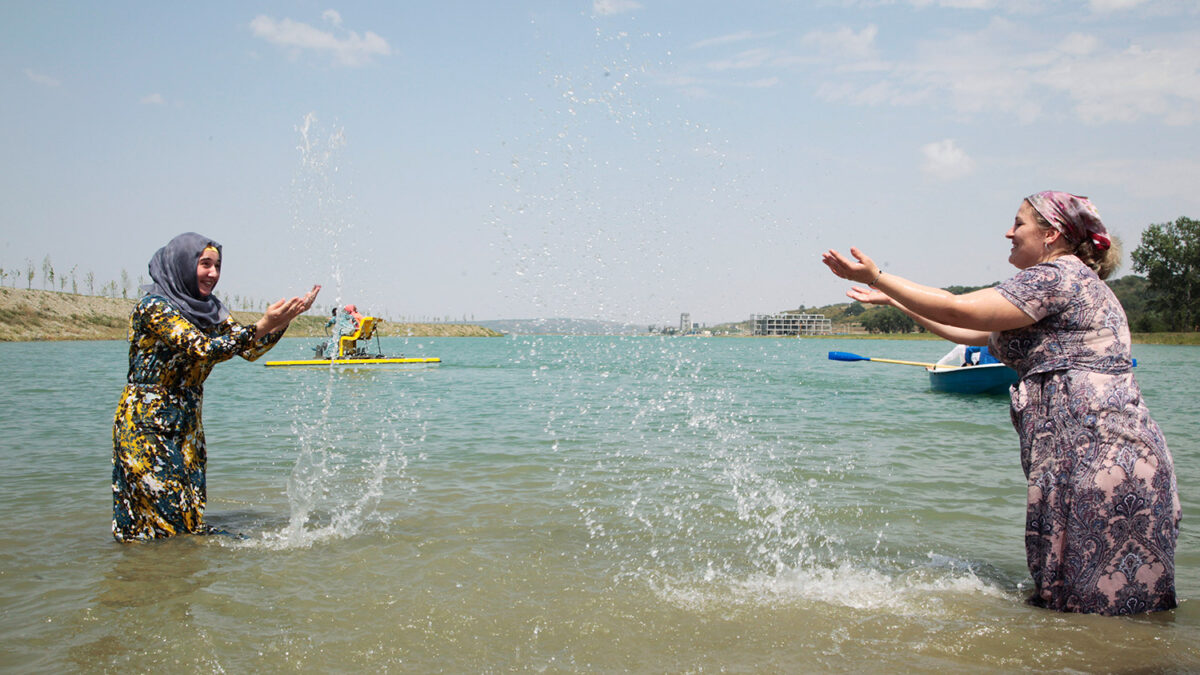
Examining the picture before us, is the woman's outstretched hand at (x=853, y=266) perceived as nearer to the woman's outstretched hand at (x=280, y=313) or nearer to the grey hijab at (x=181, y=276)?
the woman's outstretched hand at (x=280, y=313)

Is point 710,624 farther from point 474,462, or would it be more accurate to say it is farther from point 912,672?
point 474,462

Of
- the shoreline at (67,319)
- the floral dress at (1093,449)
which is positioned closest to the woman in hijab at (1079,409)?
the floral dress at (1093,449)

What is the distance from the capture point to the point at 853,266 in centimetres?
303

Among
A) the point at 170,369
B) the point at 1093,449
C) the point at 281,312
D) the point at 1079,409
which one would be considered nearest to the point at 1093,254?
the point at 1079,409

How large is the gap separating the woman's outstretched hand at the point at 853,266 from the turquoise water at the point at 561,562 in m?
1.72

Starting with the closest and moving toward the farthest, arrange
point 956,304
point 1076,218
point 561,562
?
point 956,304, point 1076,218, point 561,562

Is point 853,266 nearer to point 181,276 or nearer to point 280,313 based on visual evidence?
point 280,313

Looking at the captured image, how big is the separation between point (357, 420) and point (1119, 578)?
1291 centimetres

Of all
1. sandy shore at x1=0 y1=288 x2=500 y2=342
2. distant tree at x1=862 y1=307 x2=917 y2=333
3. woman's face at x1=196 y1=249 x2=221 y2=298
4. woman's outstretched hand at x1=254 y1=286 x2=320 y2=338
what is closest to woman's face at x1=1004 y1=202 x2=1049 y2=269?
woman's outstretched hand at x1=254 y1=286 x2=320 y2=338

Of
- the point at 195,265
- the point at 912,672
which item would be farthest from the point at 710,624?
the point at 195,265

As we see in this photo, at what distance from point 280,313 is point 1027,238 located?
390cm

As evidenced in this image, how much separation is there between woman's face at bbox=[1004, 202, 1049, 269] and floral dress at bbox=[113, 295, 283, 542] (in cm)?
401

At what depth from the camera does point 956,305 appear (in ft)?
9.48

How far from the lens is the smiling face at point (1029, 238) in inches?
124
